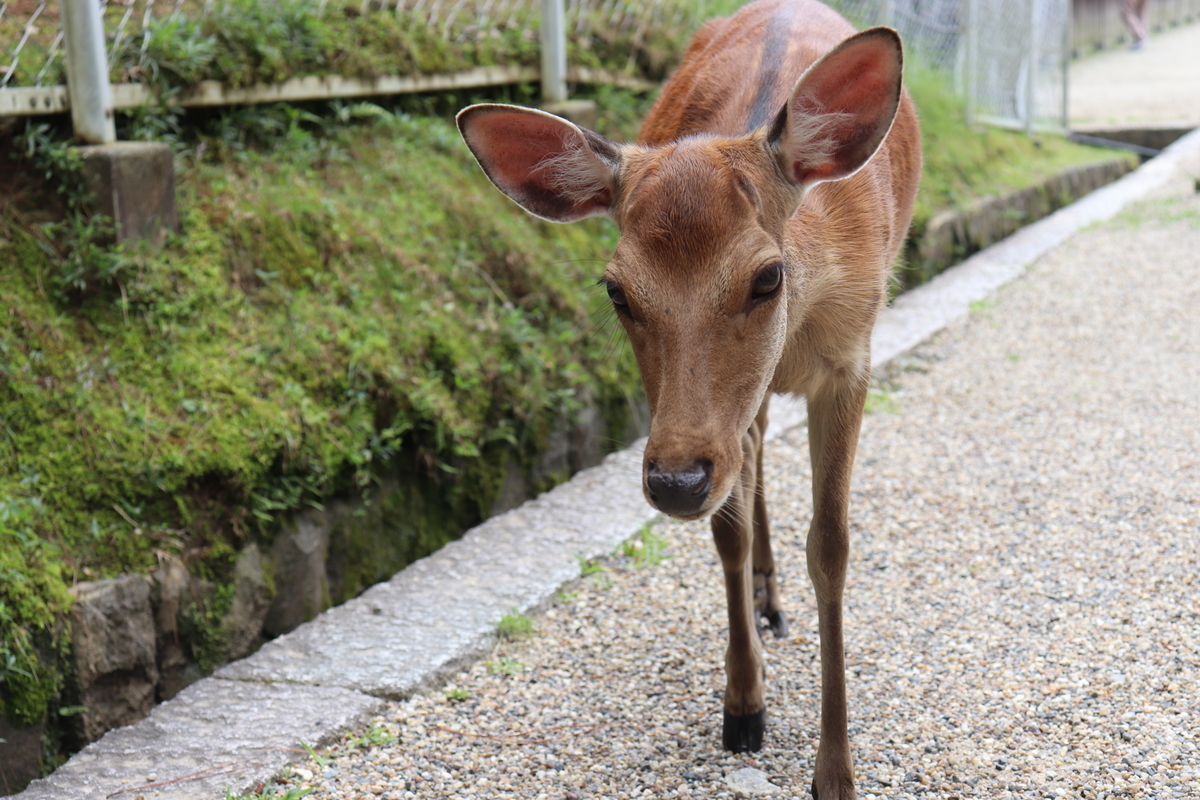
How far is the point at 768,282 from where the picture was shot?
2.30m

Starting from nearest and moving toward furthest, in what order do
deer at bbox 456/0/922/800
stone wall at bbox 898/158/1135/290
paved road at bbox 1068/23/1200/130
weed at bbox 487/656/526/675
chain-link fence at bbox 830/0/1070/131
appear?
deer at bbox 456/0/922/800, weed at bbox 487/656/526/675, stone wall at bbox 898/158/1135/290, chain-link fence at bbox 830/0/1070/131, paved road at bbox 1068/23/1200/130

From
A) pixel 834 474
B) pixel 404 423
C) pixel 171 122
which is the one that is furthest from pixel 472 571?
pixel 171 122

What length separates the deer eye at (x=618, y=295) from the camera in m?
2.33

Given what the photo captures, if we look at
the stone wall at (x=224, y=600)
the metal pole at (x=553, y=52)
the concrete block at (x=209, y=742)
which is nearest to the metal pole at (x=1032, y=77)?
the metal pole at (x=553, y=52)

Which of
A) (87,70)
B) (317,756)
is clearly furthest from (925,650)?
(87,70)

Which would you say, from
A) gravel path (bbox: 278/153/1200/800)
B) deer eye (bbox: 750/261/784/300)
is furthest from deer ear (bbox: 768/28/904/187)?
gravel path (bbox: 278/153/1200/800)

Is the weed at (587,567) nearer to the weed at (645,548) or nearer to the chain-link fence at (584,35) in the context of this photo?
the weed at (645,548)

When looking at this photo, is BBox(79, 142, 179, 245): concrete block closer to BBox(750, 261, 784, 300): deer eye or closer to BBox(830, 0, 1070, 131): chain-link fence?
BBox(750, 261, 784, 300): deer eye

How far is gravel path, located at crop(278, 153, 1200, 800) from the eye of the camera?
2.79 meters

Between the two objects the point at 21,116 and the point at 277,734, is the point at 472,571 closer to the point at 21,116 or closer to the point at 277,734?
the point at 277,734

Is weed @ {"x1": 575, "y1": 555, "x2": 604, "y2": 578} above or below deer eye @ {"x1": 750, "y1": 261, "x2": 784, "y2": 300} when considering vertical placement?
below

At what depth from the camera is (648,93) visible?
6.92 metres

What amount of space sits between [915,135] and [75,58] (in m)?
2.92

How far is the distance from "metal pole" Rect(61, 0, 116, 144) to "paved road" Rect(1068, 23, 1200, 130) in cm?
1416
